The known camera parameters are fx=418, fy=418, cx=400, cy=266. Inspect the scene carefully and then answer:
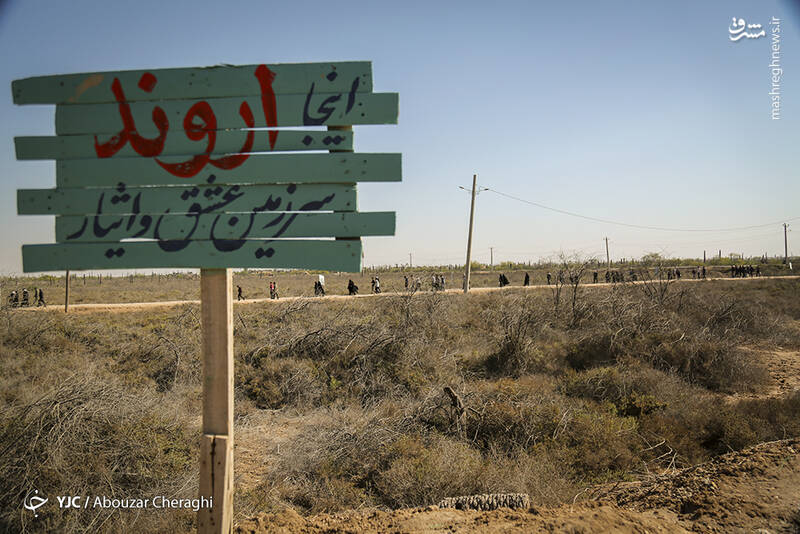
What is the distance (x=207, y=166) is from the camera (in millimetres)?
2729

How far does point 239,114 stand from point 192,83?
0.40 m

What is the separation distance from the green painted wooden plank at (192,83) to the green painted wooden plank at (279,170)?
44 cm

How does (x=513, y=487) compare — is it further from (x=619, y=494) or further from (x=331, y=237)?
(x=331, y=237)

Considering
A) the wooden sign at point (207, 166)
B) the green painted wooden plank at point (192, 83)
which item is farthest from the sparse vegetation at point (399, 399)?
the green painted wooden plank at point (192, 83)

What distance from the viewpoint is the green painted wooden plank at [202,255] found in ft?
8.75

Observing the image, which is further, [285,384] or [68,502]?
[285,384]

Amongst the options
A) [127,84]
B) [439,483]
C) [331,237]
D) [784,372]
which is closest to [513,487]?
Answer: [439,483]

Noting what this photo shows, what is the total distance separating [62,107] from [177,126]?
810mm

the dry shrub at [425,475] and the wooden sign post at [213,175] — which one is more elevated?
the wooden sign post at [213,175]

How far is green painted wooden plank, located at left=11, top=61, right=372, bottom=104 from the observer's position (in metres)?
2.73

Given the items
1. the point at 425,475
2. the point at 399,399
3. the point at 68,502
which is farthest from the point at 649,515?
the point at 399,399

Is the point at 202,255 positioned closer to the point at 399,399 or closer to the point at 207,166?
the point at 207,166

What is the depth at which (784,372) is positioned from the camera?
11859 mm

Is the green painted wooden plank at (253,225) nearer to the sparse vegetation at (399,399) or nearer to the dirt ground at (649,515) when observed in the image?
the dirt ground at (649,515)
